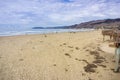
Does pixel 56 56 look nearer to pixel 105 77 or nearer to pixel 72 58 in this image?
pixel 72 58

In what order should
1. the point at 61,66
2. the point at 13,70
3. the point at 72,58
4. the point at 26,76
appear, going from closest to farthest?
the point at 26,76
the point at 13,70
the point at 61,66
the point at 72,58

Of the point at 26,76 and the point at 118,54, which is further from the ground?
the point at 118,54

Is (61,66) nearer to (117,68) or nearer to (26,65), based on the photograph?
(26,65)

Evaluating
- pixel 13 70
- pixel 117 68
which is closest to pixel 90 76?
pixel 117 68

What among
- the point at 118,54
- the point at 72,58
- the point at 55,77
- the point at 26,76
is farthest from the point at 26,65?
the point at 118,54

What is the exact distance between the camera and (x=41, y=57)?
46.4ft

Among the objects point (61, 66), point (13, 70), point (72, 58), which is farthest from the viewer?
point (72, 58)

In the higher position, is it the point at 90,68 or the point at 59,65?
the point at 59,65

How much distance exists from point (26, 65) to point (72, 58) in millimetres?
3757

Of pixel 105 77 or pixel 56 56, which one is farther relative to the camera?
pixel 56 56

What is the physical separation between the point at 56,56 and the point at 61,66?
2.58 m

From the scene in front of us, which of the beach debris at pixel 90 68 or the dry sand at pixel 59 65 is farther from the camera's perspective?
the beach debris at pixel 90 68

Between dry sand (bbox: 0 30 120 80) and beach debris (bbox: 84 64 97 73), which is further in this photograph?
beach debris (bbox: 84 64 97 73)

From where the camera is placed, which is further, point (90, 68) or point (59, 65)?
point (59, 65)
